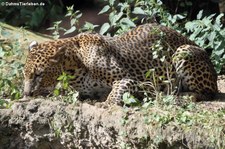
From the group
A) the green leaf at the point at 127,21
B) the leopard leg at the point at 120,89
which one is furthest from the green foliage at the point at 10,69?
the green leaf at the point at 127,21

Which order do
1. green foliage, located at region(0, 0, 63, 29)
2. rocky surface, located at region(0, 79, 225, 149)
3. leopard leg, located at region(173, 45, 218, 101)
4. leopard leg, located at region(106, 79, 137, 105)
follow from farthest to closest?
green foliage, located at region(0, 0, 63, 29) → leopard leg, located at region(173, 45, 218, 101) → leopard leg, located at region(106, 79, 137, 105) → rocky surface, located at region(0, 79, 225, 149)

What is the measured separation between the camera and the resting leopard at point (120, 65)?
1103cm

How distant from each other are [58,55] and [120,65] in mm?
950

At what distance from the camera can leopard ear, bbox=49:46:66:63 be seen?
1120cm

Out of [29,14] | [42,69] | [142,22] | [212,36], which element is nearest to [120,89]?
[42,69]

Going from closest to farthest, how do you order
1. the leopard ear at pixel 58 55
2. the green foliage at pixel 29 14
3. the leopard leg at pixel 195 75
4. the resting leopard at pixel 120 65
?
the resting leopard at pixel 120 65
the leopard ear at pixel 58 55
the leopard leg at pixel 195 75
the green foliage at pixel 29 14

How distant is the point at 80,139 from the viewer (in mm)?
9461

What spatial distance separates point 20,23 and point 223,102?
6.46 metres

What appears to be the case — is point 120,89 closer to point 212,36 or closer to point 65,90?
point 65,90

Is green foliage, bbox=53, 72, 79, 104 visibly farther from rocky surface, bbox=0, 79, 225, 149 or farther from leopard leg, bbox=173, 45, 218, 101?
leopard leg, bbox=173, 45, 218, 101

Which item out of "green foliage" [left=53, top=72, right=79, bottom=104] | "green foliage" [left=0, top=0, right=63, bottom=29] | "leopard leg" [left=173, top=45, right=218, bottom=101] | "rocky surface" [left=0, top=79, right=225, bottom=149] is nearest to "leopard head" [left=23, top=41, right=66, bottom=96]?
"green foliage" [left=53, top=72, right=79, bottom=104]

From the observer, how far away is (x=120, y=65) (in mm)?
11141

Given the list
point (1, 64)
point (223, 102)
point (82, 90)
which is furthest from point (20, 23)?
point (223, 102)

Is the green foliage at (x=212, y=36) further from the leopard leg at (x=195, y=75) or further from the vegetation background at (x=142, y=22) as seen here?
the leopard leg at (x=195, y=75)
